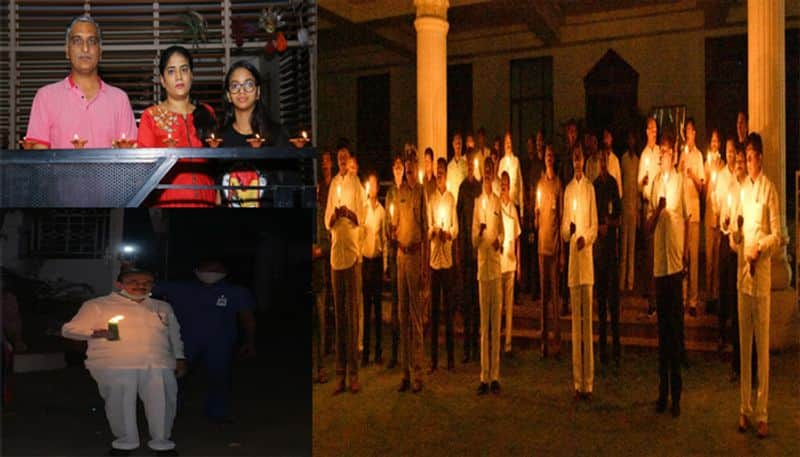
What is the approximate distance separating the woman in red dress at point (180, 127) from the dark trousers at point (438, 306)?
2281mm

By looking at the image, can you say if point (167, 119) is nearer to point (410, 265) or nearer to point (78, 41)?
point (78, 41)

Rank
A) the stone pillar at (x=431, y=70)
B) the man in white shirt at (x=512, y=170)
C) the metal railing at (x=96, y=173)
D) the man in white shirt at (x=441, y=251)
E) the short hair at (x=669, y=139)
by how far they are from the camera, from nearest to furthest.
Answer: the metal railing at (x=96, y=173)
the short hair at (x=669, y=139)
the man in white shirt at (x=441, y=251)
the man in white shirt at (x=512, y=170)
the stone pillar at (x=431, y=70)

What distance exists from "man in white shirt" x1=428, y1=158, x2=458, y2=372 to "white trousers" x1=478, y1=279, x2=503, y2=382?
1.37 feet

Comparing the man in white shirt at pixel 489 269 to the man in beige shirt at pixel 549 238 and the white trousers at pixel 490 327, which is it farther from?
the man in beige shirt at pixel 549 238

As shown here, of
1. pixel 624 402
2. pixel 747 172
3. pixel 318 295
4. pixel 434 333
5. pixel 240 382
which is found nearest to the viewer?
pixel 240 382

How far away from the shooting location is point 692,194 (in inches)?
225

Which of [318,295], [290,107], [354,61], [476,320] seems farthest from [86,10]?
[354,61]

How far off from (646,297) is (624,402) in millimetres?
1872

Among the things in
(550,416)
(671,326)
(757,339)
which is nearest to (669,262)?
(671,326)

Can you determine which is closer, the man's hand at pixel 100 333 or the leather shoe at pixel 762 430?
the man's hand at pixel 100 333

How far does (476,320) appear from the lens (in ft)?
21.7

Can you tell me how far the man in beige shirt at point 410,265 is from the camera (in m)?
5.29

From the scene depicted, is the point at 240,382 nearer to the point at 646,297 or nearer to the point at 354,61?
the point at 646,297

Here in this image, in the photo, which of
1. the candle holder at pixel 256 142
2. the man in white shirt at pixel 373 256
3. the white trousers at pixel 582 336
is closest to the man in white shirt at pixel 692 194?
the white trousers at pixel 582 336
